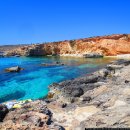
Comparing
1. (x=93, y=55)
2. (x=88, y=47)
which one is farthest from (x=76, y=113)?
(x=88, y=47)

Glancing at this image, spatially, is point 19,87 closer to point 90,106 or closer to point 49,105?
point 49,105

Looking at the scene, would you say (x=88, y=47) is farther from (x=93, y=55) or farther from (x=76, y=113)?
(x=76, y=113)

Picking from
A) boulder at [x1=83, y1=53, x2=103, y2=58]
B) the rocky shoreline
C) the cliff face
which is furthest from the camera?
the cliff face

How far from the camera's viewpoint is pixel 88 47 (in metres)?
99.1

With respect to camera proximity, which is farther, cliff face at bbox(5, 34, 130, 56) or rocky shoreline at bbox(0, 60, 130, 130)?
cliff face at bbox(5, 34, 130, 56)

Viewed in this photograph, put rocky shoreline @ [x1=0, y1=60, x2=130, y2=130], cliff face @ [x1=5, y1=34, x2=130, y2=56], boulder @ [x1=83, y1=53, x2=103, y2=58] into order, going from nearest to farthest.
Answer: rocky shoreline @ [x1=0, y1=60, x2=130, y2=130], boulder @ [x1=83, y1=53, x2=103, y2=58], cliff face @ [x1=5, y1=34, x2=130, y2=56]

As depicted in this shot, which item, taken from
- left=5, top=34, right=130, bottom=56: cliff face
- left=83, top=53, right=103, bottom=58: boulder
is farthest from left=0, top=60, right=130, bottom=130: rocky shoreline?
left=5, top=34, right=130, bottom=56: cliff face

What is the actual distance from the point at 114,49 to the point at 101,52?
14.4 ft

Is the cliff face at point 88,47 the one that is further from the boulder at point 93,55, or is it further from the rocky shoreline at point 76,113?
the rocky shoreline at point 76,113

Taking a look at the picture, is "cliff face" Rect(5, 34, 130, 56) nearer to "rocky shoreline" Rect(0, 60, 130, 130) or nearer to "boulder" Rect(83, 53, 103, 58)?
"boulder" Rect(83, 53, 103, 58)

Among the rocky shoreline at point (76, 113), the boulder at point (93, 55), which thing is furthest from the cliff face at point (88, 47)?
the rocky shoreline at point (76, 113)

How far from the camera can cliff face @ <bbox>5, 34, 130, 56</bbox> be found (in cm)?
9138

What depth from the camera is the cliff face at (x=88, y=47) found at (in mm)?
91375

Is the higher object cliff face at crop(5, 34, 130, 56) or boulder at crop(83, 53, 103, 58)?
cliff face at crop(5, 34, 130, 56)
